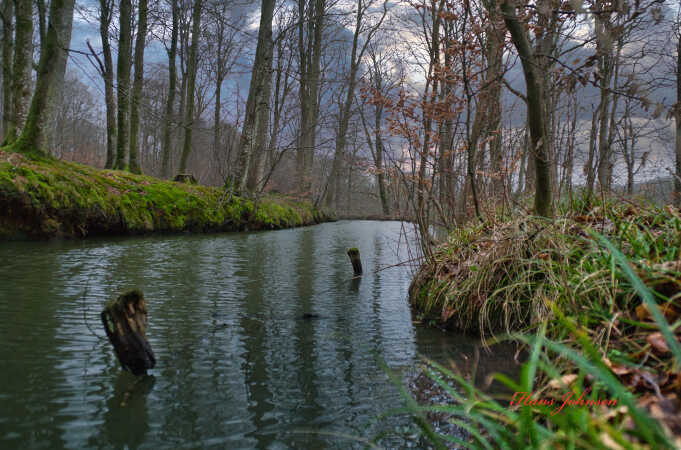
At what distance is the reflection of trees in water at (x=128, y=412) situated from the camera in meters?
1.43

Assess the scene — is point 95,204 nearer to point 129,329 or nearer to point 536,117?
point 129,329

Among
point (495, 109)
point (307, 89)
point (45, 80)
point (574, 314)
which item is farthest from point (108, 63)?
point (574, 314)

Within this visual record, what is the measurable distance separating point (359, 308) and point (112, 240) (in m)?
5.23

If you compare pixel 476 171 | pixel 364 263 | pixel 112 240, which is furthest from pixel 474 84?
pixel 112 240

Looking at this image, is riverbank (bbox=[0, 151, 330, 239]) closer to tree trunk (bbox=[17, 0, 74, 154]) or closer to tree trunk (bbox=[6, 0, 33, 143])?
tree trunk (bbox=[17, 0, 74, 154])

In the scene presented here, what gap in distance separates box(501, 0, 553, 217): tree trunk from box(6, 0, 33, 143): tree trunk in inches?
334

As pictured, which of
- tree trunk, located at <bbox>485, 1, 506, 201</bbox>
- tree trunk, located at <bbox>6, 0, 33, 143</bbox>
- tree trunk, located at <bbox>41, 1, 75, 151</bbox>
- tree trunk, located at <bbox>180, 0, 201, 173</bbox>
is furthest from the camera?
tree trunk, located at <bbox>180, 0, 201, 173</bbox>

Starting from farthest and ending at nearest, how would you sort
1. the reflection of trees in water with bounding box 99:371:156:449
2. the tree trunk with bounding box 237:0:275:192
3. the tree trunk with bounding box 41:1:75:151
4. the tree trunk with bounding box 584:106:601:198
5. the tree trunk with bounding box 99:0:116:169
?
the tree trunk with bounding box 99:0:116:169
the tree trunk with bounding box 237:0:275:192
the tree trunk with bounding box 41:1:75:151
the tree trunk with bounding box 584:106:601:198
the reflection of trees in water with bounding box 99:371:156:449

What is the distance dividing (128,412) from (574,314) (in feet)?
6.12

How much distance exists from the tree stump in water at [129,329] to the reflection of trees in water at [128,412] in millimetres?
77

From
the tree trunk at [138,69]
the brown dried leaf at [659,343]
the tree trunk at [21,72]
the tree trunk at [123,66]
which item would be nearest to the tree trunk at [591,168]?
the brown dried leaf at [659,343]

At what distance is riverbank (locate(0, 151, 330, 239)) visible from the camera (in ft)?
20.3

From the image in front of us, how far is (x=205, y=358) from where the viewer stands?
2197 mm

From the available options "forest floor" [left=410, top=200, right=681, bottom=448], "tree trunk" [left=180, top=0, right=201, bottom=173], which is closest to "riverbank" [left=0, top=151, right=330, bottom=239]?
"tree trunk" [left=180, top=0, right=201, bottom=173]
